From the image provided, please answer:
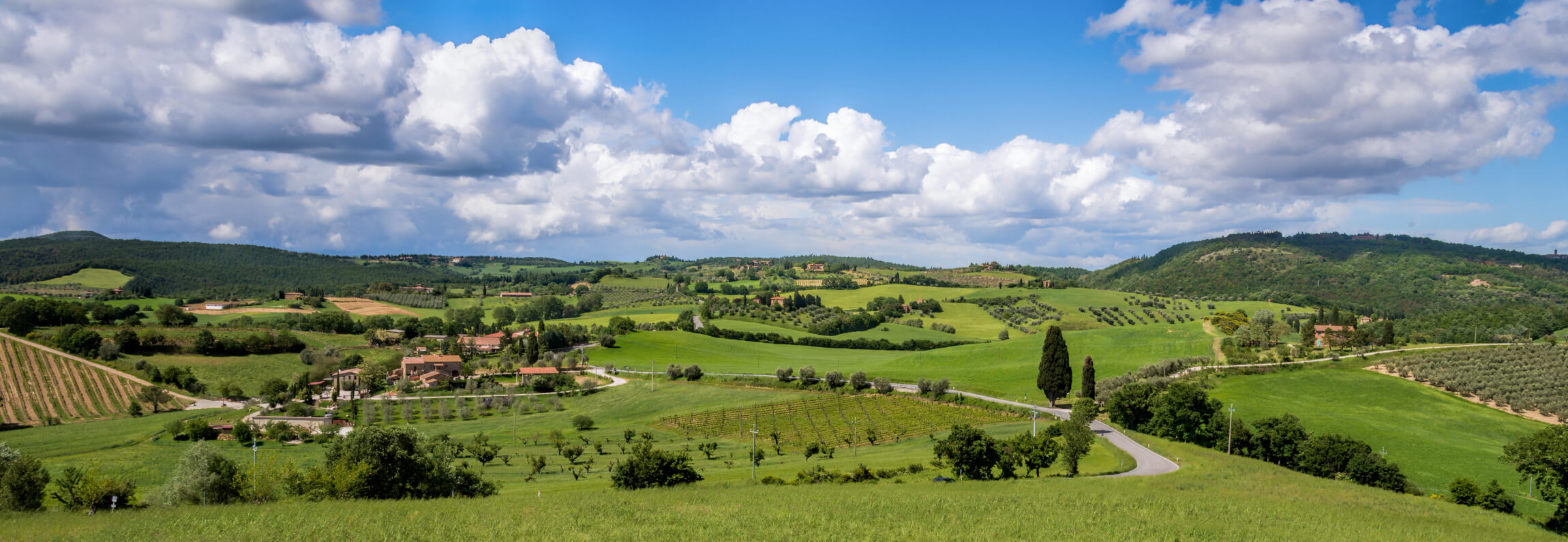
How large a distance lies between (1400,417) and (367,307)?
17377cm

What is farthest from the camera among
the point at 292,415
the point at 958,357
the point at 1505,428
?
the point at 958,357

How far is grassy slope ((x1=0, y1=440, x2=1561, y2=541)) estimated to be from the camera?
24859 millimetres

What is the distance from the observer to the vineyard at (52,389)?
7169cm

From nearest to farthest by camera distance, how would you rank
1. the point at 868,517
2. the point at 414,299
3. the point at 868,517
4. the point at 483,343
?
the point at 868,517 → the point at 868,517 → the point at 483,343 → the point at 414,299

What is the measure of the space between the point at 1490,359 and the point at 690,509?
82.8 meters

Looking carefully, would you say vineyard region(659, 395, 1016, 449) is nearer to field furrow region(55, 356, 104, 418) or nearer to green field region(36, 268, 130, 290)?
field furrow region(55, 356, 104, 418)

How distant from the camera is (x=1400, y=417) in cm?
5928

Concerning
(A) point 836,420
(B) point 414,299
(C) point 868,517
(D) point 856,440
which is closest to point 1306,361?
(A) point 836,420

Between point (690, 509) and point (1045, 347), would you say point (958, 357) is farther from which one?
point (690, 509)

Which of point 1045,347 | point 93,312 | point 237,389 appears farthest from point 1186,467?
point 93,312

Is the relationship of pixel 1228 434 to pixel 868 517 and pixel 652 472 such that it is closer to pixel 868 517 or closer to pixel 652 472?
pixel 868 517

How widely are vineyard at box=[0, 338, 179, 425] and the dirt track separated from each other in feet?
207

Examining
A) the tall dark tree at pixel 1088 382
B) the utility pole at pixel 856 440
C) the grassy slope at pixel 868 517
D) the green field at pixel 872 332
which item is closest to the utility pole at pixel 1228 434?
the grassy slope at pixel 868 517

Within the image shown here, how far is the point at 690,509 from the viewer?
2922 centimetres
